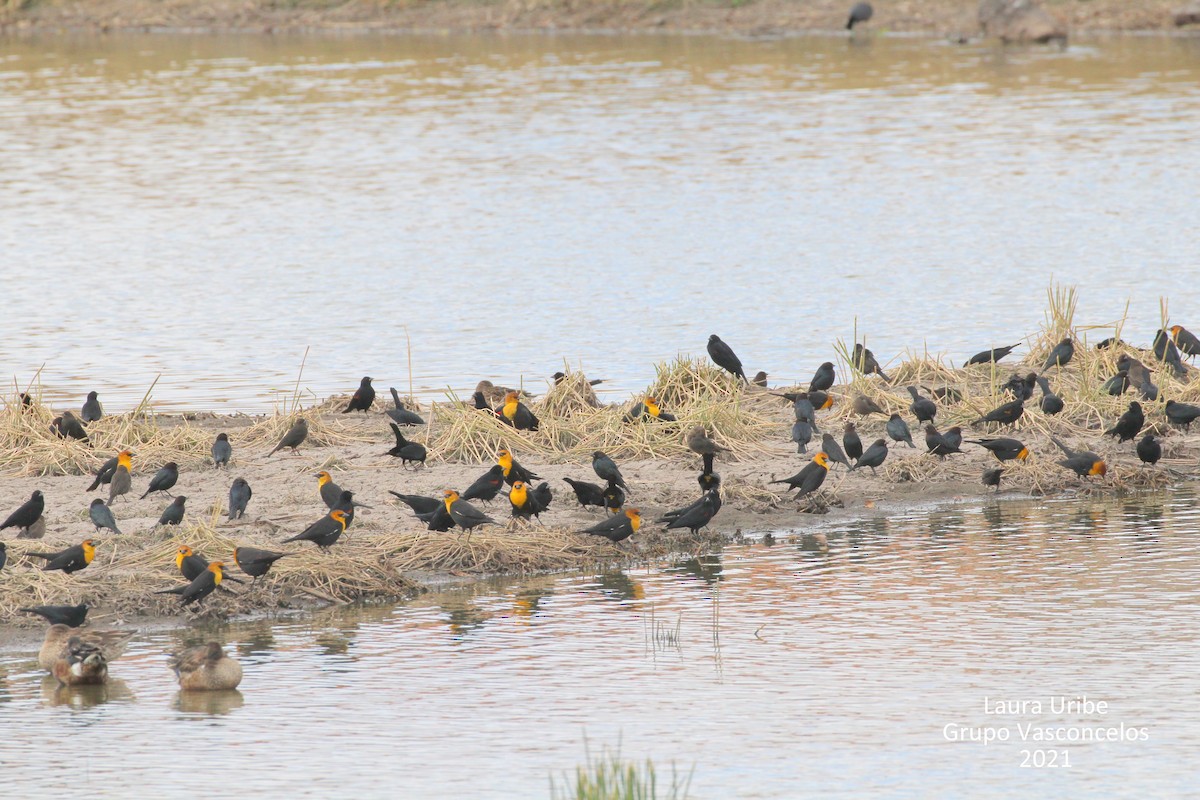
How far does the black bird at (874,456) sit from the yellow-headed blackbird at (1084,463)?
141 centimetres

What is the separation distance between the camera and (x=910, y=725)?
9609 mm

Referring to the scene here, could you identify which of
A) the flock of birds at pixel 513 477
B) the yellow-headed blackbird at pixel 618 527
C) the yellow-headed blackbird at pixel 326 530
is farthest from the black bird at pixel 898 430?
the yellow-headed blackbird at pixel 326 530

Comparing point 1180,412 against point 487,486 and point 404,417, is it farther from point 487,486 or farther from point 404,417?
point 404,417

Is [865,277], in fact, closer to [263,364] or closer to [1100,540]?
[263,364]

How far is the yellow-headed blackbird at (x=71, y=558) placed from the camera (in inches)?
465

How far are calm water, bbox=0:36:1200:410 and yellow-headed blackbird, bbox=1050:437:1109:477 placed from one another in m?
5.60

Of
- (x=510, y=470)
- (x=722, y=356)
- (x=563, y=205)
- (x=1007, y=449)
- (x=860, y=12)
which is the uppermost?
(x=860, y=12)

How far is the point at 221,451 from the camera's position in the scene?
588 inches

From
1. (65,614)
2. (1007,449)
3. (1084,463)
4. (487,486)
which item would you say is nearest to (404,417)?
(487,486)

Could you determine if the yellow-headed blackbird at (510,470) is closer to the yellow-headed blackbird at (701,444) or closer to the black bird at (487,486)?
the black bird at (487,486)

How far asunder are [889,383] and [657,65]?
35196 mm

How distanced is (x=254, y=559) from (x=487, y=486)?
7.11 feet

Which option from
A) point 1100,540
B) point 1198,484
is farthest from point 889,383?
point 1100,540

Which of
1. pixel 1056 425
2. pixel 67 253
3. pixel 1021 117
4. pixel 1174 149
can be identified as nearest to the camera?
pixel 1056 425
